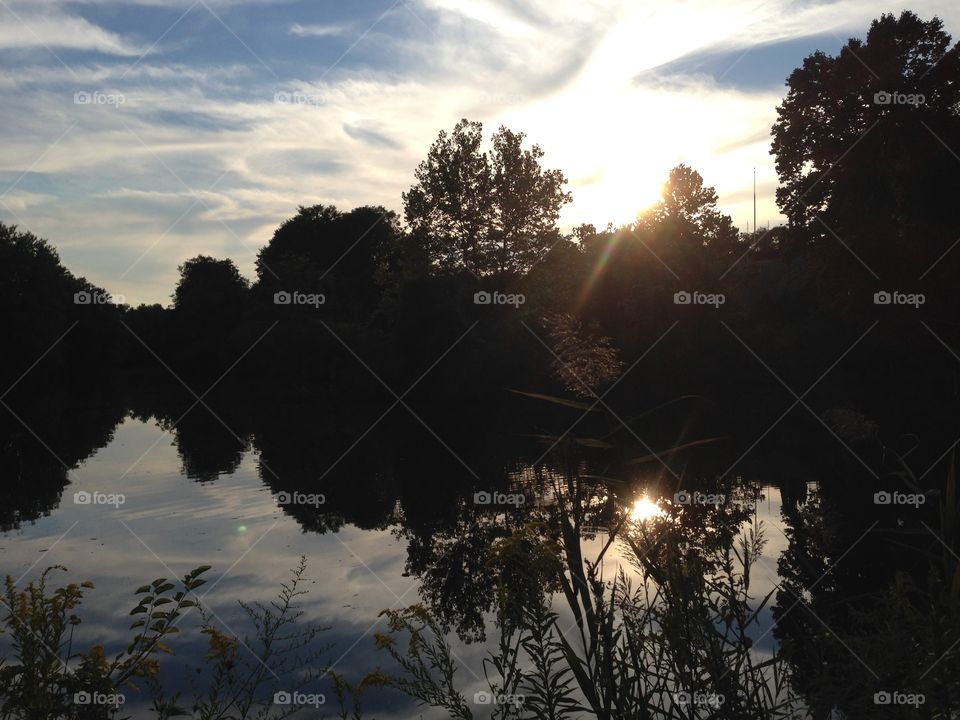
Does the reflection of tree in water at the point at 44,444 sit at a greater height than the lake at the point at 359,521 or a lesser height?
greater

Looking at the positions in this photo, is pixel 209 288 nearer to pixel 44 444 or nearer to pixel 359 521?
pixel 44 444

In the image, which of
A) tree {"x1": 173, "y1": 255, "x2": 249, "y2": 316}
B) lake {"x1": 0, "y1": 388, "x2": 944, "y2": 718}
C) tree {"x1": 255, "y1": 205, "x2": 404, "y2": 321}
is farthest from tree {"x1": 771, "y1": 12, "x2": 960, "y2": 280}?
tree {"x1": 173, "y1": 255, "x2": 249, "y2": 316}

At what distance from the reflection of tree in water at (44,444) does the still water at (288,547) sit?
0.48m

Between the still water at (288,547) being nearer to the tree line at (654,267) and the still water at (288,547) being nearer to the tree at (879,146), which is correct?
the tree line at (654,267)

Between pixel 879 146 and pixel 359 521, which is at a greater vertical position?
pixel 879 146

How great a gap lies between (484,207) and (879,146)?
697 inches

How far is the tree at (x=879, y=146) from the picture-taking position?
26.9 metres

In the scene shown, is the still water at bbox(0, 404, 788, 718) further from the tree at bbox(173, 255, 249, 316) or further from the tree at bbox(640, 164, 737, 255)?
the tree at bbox(173, 255, 249, 316)

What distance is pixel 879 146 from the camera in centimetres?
2822

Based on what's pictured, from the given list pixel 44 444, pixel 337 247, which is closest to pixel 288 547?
pixel 44 444

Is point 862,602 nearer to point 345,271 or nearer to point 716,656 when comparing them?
point 716,656

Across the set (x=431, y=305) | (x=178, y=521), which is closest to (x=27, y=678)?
(x=178, y=521)

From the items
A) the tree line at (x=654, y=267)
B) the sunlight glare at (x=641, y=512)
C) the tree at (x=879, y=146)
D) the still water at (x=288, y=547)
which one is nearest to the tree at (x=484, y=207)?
the tree line at (x=654, y=267)

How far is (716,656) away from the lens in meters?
3.10
